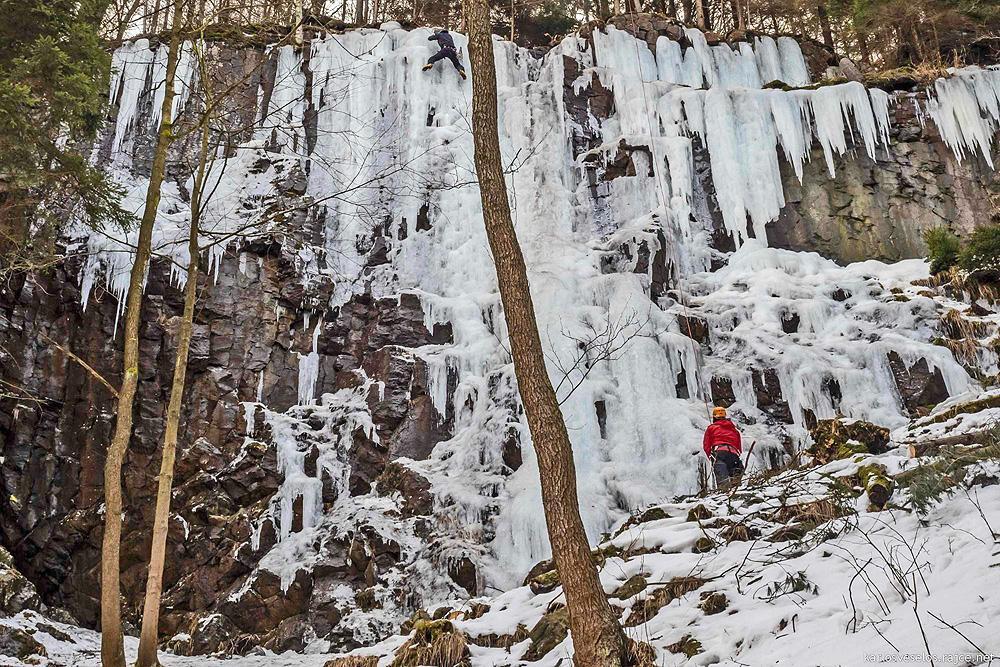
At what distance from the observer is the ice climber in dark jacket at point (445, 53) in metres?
14.6

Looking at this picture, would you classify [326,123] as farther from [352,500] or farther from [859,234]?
[859,234]

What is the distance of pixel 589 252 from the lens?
12938 millimetres

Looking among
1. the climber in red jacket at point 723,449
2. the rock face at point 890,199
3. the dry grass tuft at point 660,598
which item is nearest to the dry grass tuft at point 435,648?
the dry grass tuft at point 660,598

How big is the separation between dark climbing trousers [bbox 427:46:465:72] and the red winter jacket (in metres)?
9.47

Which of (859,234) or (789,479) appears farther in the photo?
(859,234)

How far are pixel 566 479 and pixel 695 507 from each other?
201 centimetres

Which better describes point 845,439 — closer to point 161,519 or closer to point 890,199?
point 161,519

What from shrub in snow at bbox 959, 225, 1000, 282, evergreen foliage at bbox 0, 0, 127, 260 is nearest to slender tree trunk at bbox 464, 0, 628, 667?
evergreen foliage at bbox 0, 0, 127, 260

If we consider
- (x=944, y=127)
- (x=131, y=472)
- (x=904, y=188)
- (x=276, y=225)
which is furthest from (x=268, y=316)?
(x=944, y=127)

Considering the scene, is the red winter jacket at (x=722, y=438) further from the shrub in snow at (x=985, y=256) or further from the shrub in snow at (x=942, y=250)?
the shrub in snow at (x=942, y=250)

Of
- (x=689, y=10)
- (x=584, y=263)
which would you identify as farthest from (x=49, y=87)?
(x=689, y=10)

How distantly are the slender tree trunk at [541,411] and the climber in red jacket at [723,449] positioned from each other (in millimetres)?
4329

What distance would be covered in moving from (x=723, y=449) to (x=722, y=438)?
Result: 12 centimetres

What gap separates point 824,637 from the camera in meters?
3.10
